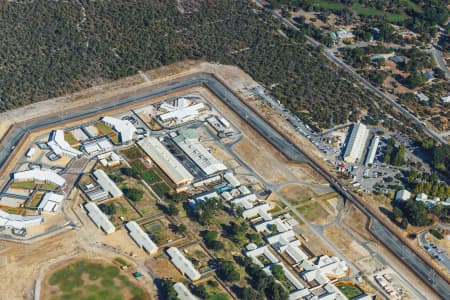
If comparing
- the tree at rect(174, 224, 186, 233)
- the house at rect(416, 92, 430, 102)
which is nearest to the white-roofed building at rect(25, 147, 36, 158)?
the tree at rect(174, 224, 186, 233)

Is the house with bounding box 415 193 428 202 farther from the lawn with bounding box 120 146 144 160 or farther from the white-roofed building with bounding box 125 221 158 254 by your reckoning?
the lawn with bounding box 120 146 144 160

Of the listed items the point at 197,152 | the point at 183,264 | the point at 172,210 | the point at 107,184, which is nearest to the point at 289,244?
the point at 183,264

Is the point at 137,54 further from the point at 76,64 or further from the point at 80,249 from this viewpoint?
the point at 80,249

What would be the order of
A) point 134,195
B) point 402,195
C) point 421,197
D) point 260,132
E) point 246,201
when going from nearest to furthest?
point 134,195 < point 246,201 < point 402,195 < point 421,197 < point 260,132

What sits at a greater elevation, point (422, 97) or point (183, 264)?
point (422, 97)

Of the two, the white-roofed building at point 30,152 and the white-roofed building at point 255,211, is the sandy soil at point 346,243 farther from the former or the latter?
the white-roofed building at point 30,152

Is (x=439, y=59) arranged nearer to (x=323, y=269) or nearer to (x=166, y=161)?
(x=166, y=161)

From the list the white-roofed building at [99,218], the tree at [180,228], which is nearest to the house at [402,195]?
the tree at [180,228]
